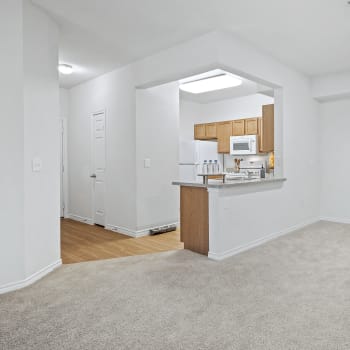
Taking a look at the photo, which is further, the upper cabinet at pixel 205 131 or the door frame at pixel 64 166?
the upper cabinet at pixel 205 131

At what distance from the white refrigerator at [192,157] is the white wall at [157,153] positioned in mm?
948

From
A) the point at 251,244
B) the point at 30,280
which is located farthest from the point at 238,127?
the point at 30,280

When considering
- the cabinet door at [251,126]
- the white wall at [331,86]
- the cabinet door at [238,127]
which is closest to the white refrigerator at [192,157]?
the cabinet door at [238,127]

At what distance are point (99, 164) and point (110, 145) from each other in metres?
0.50

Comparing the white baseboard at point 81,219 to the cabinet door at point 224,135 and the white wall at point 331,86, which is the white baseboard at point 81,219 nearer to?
the cabinet door at point 224,135

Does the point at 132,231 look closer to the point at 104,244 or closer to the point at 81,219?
the point at 104,244

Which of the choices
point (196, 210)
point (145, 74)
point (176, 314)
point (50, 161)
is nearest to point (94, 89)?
point (145, 74)

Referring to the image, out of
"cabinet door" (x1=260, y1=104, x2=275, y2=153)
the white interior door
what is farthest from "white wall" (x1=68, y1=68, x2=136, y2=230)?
"cabinet door" (x1=260, y1=104, x2=275, y2=153)

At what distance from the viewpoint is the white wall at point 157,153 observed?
185 inches

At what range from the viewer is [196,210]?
12.5ft

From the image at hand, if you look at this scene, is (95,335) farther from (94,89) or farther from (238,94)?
(238,94)

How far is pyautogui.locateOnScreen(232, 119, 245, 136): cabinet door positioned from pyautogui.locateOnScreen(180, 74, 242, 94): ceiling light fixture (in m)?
1.26

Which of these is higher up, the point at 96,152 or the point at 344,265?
the point at 96,152

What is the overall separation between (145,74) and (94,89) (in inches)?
57.6
